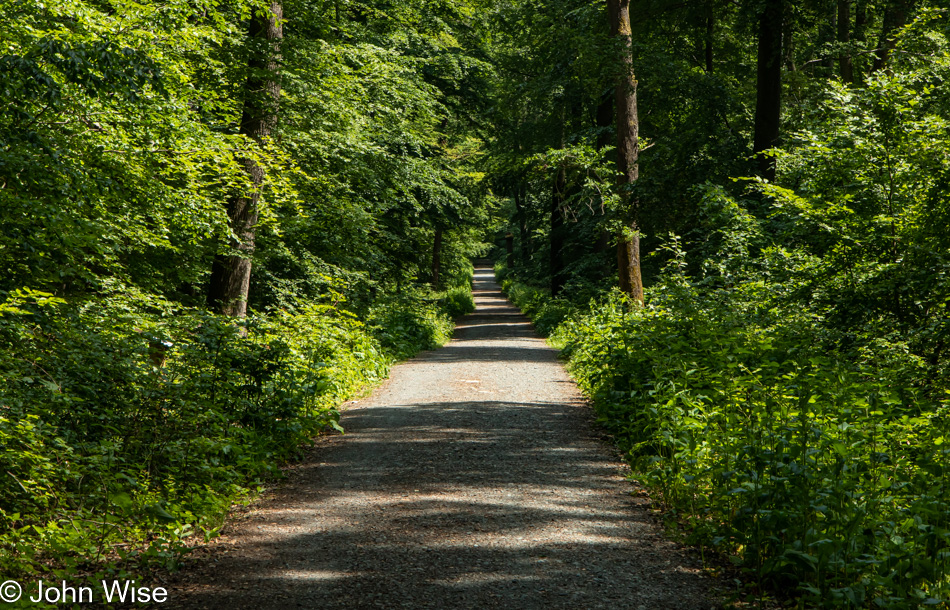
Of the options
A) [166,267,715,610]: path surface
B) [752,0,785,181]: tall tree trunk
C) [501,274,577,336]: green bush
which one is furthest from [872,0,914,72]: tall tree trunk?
[501,274,577,336]: green bush

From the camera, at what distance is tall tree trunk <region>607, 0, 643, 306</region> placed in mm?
13625

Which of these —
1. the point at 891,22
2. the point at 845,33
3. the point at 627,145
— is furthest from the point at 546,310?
the point at 891,22

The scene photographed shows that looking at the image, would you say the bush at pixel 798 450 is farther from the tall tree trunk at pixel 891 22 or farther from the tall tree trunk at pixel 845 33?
the tall tree trunk at pixel 845 33

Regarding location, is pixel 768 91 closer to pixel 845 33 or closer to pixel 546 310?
pixel 845 33

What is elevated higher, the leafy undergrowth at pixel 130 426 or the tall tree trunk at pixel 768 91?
the tall tree trunk at pixel 768 91

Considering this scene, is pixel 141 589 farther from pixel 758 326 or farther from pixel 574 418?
pixel 758 326

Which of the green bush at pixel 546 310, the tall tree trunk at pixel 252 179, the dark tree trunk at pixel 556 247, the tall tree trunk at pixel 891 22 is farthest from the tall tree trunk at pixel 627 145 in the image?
the dark tree trunk at pixel 556 247

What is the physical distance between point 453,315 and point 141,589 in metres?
28.1

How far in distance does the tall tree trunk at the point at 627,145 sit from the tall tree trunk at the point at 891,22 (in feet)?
14.0

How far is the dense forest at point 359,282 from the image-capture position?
4.55 m

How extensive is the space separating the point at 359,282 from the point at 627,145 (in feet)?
23.8

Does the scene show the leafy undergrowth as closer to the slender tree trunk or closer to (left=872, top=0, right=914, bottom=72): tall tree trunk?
(left=872, top=0, right=914, bottom=72): tall tree trunk

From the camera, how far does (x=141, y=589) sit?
4.07 metres

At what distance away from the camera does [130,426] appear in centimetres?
613
